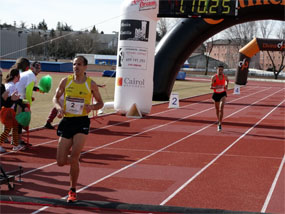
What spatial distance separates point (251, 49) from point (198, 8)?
19806mm

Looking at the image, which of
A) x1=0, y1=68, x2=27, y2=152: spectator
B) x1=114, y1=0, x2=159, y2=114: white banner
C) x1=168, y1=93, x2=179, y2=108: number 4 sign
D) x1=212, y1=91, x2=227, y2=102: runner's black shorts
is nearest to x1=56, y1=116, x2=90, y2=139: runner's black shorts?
x1=0, y1=68, x2=27, y2=152: spectator

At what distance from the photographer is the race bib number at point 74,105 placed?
6578mm

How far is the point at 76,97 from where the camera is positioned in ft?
21.7

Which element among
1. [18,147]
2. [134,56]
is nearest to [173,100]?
→ [134,56]

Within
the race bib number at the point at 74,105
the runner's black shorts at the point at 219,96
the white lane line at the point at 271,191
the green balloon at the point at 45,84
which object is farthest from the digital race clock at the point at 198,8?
the race bib number at the point at 74,105

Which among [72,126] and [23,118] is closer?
[72,126]

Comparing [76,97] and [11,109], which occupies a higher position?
[76,97]

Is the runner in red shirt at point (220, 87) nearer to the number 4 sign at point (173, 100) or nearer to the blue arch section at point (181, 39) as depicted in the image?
the number 4 sign at point (173, 100)

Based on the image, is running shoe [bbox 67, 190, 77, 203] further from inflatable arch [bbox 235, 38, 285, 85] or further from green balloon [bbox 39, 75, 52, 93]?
inflatable arch [bbox 235, 38, 285, 85]

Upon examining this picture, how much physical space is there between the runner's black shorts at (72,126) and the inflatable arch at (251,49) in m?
32.3

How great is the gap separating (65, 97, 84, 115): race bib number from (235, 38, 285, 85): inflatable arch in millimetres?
32262

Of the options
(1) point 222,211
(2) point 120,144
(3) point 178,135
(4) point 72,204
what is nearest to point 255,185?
(1) point 222,211

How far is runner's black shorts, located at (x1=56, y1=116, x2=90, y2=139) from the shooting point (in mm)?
6536

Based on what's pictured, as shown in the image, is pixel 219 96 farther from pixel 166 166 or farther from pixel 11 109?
pixel 11 109
